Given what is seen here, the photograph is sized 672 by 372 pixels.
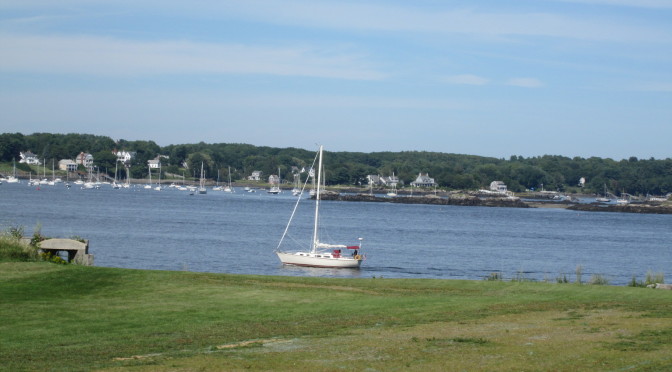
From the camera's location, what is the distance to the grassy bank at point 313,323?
14.7 m

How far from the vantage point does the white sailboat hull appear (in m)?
53.8

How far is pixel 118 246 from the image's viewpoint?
62188 mm

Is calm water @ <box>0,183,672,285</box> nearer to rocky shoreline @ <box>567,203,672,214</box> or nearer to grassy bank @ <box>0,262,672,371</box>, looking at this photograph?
grassy bank @ <box>0,262,672,371</box>

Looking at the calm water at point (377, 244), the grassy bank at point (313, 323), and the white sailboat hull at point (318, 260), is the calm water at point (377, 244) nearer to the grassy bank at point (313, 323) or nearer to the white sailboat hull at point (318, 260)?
the white sailboat hull at point (318, 260)

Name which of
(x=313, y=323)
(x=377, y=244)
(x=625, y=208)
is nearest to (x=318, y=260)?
(x=377, y=244)

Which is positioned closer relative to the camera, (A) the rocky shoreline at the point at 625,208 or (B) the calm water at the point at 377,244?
(B) the calm water at the point at 377,244

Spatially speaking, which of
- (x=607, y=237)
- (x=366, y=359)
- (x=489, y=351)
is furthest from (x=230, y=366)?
(x=607, y=237)

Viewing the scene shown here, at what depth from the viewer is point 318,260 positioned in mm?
54469

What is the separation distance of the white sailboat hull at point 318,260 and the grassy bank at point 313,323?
2599cm

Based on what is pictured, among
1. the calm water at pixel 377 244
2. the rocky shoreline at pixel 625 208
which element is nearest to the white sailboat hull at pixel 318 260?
the calm water at pixel 377 244

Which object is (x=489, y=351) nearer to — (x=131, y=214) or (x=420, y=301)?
(x=420, y=301)

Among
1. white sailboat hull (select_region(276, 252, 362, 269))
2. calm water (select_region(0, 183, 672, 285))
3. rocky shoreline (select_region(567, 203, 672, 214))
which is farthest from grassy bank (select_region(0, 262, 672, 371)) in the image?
rocky shoreline (select_region(567, 203, 672, 214))

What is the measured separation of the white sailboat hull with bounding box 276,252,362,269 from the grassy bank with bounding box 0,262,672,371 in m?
26.0

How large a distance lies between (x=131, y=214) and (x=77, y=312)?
89323 mm
